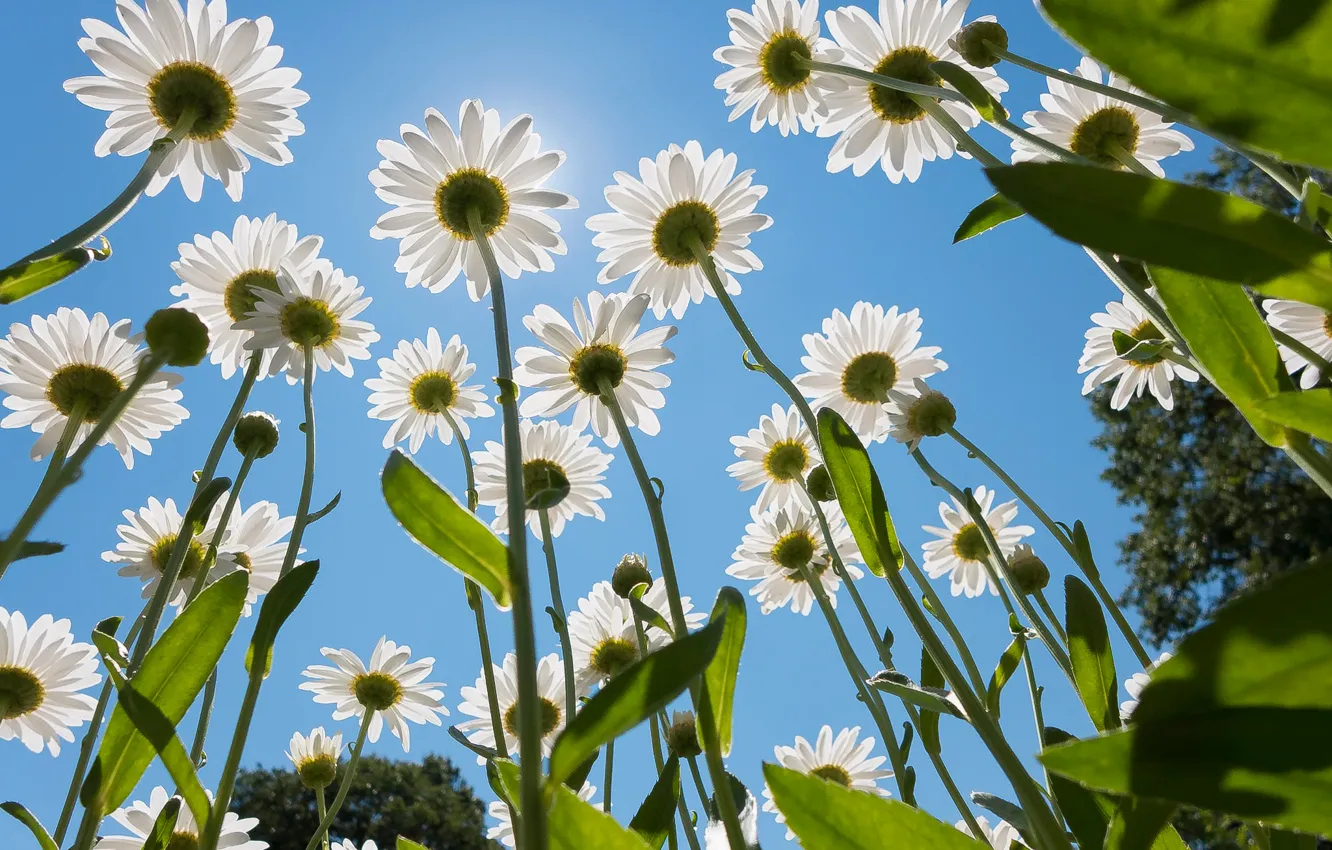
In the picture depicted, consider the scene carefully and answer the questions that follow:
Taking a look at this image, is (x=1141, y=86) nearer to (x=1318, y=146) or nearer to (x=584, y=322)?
(x=1318, y=146)

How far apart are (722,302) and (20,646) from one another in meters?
1.54

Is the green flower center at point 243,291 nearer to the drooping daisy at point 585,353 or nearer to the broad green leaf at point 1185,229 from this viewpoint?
the drooping daisy at point 585,353

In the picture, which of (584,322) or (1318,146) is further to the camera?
(584,322)

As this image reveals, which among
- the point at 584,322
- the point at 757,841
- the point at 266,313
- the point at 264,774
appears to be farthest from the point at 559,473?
the point at 264,774

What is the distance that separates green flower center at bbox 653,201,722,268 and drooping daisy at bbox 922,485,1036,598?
1.06 metres

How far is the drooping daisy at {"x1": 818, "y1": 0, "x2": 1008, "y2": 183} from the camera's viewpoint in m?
1.99

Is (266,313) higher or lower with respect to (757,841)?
higher

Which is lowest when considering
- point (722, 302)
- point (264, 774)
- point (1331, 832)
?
point (1331, 832)

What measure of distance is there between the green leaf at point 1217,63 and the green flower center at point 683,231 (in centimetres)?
162

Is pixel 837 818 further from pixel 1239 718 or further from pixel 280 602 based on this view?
pixel 280 602

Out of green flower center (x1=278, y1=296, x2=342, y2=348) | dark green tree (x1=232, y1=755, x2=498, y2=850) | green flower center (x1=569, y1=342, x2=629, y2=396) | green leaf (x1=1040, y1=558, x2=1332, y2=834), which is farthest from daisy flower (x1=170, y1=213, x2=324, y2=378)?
dark green tree (x1=232, y1=755, x2=498, y2=850)

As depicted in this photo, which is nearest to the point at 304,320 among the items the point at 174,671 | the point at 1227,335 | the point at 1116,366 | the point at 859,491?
the point at 174,671

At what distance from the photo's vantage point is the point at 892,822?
60cm

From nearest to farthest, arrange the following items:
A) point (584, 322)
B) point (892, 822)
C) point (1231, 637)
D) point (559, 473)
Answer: point (1231, 637)
point (892, 822)
point (584, 322)
point (559, 473)
